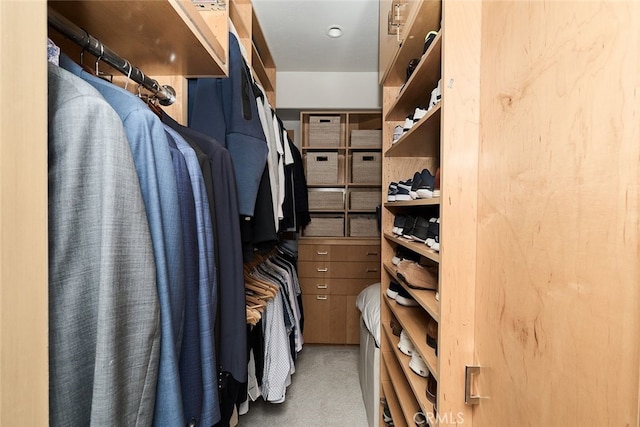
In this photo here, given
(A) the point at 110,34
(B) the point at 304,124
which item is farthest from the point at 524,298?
(B) the point at 304,124

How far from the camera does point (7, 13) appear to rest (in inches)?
11.3

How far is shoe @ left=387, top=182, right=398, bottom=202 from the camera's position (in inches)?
52.9

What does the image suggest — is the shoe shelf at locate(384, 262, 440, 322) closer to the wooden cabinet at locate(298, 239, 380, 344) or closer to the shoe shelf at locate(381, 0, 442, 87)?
the shoe shelf at locate(381, 0, 442, 87)

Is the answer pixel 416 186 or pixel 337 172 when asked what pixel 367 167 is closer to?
pixel 337 172

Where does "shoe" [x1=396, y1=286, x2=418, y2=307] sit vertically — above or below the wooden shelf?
above

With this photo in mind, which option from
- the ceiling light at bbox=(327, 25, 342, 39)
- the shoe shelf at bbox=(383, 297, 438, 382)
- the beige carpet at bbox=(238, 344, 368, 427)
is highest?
the ceiling light at bbox=(327, 25, 342, 39)

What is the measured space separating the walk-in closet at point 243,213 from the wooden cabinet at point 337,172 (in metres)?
1.34

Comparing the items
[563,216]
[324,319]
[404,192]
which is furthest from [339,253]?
[563,216]

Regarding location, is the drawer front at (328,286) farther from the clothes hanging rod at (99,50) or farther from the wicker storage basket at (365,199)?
the clothes hanging rod at (99,50)

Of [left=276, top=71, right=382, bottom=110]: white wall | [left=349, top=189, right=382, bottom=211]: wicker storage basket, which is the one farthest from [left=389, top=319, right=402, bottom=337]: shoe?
[left=276, top=71, right=382, bottom=110]: white wall

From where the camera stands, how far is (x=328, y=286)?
2.53 metres

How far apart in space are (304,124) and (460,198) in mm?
2107

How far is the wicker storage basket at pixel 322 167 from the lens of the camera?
103 inches

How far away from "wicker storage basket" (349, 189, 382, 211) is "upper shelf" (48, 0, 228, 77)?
181cm
